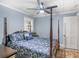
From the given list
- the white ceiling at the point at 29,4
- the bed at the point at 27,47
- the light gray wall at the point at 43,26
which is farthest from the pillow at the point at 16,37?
the white ceiling at the point at 29,4

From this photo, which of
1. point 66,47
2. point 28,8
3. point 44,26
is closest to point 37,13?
point 28,8

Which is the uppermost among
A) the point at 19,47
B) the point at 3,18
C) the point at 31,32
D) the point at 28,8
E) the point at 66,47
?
the point at 28,8

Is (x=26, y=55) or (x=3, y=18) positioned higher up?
(x=3, y=18)

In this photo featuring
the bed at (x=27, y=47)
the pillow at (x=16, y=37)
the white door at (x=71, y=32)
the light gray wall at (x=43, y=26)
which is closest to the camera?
the bed at (x=27, y=47)

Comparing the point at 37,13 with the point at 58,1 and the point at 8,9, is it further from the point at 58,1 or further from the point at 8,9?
the point at 8,9

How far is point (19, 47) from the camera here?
2.07 metres

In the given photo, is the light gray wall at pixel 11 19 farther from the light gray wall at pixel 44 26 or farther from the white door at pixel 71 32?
the white door at pixel 71 32

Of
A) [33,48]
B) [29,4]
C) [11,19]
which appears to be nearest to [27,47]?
[33,48]

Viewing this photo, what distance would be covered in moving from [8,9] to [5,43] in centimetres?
102

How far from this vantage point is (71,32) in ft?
11.3

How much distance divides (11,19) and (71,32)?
2.79m

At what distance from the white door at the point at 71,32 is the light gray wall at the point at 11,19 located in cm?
208

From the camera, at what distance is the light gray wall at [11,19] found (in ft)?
6.70

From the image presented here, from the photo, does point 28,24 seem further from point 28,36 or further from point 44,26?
point 44,26
